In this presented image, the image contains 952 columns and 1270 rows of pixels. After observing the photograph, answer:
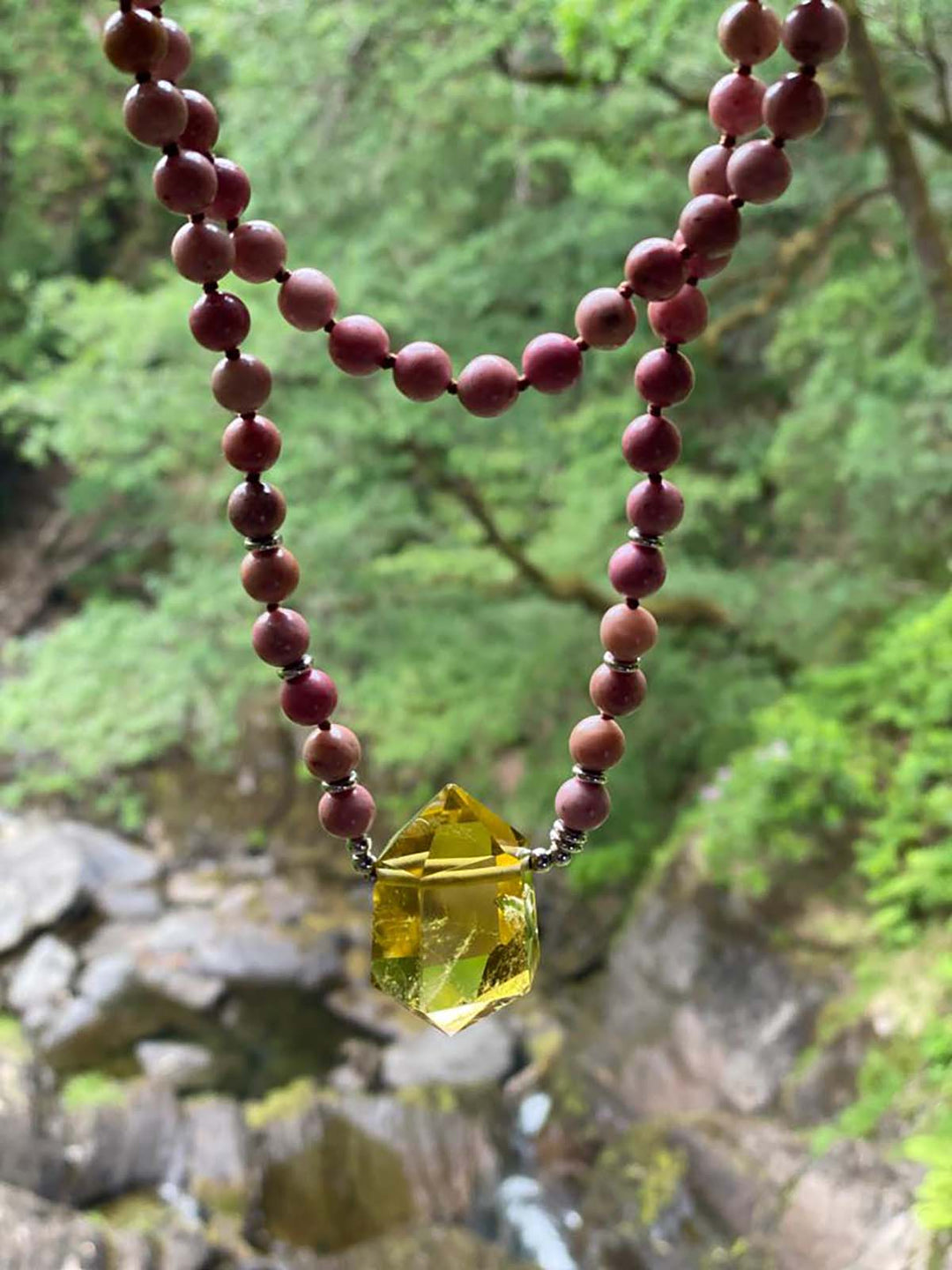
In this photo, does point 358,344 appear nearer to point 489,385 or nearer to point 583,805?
point 489,385

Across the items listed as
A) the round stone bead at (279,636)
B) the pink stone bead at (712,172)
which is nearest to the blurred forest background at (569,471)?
the pink stone bead at (712,172)

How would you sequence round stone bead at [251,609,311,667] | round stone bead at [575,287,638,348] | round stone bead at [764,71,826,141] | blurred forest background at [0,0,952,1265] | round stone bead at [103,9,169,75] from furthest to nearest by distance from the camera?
blurred forest background at [0,0,952,1265], round stone bead at [251,609,311,667], round stone bead at [575,287,638,348], round stone bead at [764,71,826,141], round stone bead at [103,9,169,75]

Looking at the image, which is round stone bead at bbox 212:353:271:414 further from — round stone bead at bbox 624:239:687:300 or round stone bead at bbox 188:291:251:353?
round stone bead at bbox 624:239:687:300

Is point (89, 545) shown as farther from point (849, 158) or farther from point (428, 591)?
point (849, 158)

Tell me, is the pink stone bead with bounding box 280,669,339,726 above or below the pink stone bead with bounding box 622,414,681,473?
below

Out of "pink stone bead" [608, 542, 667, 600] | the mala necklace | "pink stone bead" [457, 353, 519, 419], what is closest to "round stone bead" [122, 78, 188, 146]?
the mala necklace

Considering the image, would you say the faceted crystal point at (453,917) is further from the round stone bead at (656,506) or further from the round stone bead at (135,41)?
the round stone bead at (135,41)

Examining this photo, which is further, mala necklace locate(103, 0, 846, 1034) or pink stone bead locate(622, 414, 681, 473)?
pink stone bead locate(622, 414, 681, 473)

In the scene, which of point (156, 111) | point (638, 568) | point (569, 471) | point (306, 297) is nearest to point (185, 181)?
point (156, 111)
